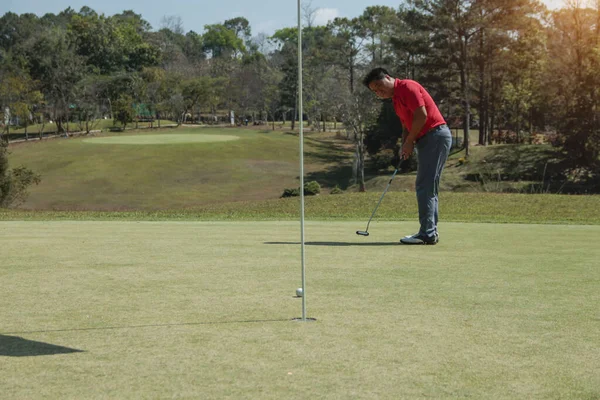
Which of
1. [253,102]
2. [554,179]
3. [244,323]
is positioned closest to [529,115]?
[554,179]

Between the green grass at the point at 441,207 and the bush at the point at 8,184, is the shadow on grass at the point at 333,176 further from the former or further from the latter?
the green grass at the point at 441,207

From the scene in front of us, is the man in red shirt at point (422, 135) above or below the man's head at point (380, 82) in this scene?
below

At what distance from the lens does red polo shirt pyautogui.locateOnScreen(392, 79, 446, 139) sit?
847 centimetres

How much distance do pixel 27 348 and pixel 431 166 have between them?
6102mm

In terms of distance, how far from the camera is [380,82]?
27.7ft

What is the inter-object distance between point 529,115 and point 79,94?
55865 mm

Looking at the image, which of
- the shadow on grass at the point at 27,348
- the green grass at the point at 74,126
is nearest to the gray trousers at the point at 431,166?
the shadow on grass at the point at 27,348

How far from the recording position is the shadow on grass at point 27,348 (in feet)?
12.2

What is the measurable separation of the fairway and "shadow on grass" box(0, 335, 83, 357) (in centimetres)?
1

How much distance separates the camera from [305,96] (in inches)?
3696

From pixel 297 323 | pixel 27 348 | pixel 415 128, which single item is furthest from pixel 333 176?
pixel 27 348

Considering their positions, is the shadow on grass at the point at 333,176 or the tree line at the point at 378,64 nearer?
the tree line at the point at 378,64

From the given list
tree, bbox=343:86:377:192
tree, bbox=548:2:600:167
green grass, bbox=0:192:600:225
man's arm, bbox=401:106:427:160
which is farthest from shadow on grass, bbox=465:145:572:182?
man's arm, bbox=401:106:427:160

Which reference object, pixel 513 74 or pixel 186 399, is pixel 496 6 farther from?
pixel 186 399
